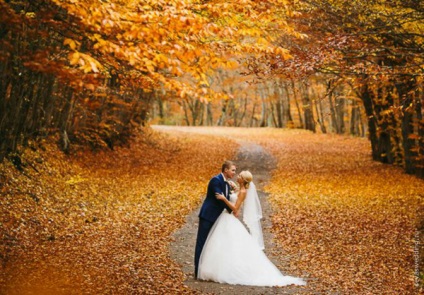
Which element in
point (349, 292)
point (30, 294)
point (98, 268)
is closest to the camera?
point (30, 294)

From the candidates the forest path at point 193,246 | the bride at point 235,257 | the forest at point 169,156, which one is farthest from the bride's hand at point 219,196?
the forest at point 169,156

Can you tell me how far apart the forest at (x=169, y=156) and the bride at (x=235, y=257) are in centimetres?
52

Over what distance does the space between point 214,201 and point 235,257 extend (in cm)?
99

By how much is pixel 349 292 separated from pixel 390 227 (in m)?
5.15

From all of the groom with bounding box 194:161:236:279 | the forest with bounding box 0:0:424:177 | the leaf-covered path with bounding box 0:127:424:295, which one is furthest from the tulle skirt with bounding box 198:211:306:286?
the forest with bounding box 0:0:424:177

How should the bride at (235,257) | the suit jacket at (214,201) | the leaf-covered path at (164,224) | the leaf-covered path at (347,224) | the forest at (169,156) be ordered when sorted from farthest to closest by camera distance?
the leaf-covered path at (347,224)
the leaf-covered path at (164,224)
the suit jacket at (214,201)
the bride at (235,257)
the forest at (169,156)

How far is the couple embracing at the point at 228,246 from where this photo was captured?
8500 mm

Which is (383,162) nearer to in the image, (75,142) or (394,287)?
(75,142)

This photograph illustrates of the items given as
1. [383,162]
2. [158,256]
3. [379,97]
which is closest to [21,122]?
[158,256]

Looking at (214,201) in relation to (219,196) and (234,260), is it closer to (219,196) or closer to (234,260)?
(219,196)

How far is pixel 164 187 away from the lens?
18.8 metres

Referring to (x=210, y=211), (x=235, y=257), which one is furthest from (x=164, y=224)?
(x=235, y=257)

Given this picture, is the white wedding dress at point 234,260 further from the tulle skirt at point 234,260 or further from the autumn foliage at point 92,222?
the autumn foliage at point 92,222

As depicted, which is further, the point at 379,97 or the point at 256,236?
the point at 379,97
